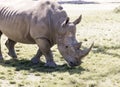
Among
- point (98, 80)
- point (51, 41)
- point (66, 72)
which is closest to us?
point (98, 80)

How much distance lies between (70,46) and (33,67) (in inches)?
39.7

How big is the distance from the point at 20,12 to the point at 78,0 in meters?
20.8

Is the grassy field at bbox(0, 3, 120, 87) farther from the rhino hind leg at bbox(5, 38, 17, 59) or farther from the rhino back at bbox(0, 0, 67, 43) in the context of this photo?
the rhino back at bbox(0, 0, 67, 43)

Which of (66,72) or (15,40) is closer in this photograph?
(66,72)

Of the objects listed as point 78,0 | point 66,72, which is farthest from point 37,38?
point 78,0

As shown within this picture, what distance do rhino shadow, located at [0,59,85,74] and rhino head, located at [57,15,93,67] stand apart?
17 cm

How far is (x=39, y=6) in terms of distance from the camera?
973 centimetres

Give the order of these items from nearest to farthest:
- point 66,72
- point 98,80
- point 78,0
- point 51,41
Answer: point 98,80 → point 66,72 → point 51,41 → point 78,0

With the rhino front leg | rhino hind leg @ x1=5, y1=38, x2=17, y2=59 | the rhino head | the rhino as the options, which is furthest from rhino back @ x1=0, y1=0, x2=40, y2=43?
the rhino head

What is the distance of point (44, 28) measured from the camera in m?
9.38

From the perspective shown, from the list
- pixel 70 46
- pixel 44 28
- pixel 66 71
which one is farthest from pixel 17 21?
pixel 66 71

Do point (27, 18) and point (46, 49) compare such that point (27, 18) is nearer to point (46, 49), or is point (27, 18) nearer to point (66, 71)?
point (46, 49)

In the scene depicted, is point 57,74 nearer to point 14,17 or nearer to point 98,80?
point 98,80

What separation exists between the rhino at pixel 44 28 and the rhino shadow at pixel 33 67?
140mm
